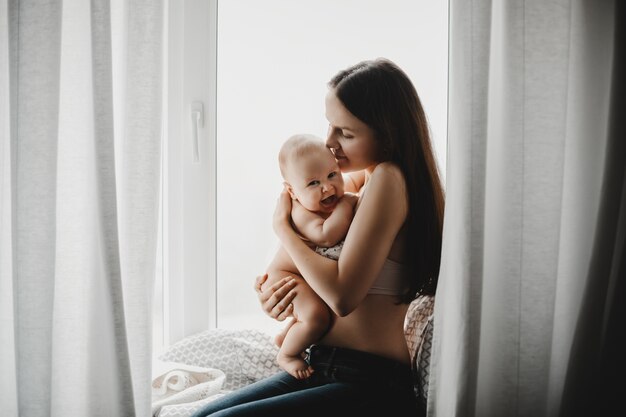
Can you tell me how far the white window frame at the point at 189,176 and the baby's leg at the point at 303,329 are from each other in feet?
2.07

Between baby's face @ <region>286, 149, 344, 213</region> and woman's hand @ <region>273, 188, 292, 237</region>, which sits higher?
baby's face @ <region>286, 149, 344, 213</region>

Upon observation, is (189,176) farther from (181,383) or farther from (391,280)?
(391,280)

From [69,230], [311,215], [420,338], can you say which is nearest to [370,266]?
[311,215]

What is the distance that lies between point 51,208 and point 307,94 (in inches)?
43.2

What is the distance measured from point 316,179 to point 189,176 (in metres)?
0.71

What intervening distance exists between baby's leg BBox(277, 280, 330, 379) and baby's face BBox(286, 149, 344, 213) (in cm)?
29

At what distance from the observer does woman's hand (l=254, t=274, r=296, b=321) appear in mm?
1537

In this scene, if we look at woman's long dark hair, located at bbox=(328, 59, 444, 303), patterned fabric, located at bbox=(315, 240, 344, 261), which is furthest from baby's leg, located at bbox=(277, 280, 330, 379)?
woman's long dark hair, located at bbox=(328, 59, 444, 303)

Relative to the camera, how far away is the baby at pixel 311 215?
1.49m

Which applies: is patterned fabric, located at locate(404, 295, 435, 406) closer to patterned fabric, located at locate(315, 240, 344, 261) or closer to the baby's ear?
patterned fabric, located at locate(315, 240, 344, 261)

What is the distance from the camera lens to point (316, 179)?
153cm

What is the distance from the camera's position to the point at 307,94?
205 cm

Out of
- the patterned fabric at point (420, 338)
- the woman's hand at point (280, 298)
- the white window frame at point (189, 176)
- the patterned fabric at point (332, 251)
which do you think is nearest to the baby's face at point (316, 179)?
the patterned fabric at point (332, 251)

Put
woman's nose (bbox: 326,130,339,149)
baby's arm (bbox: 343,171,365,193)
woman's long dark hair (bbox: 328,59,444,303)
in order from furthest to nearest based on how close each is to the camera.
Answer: baby's arm (bbox: 343,171,365,193), woman's nose (bbox: 326,130,339,149), woman's long dark hair (bbox: 328,59,444,303)
